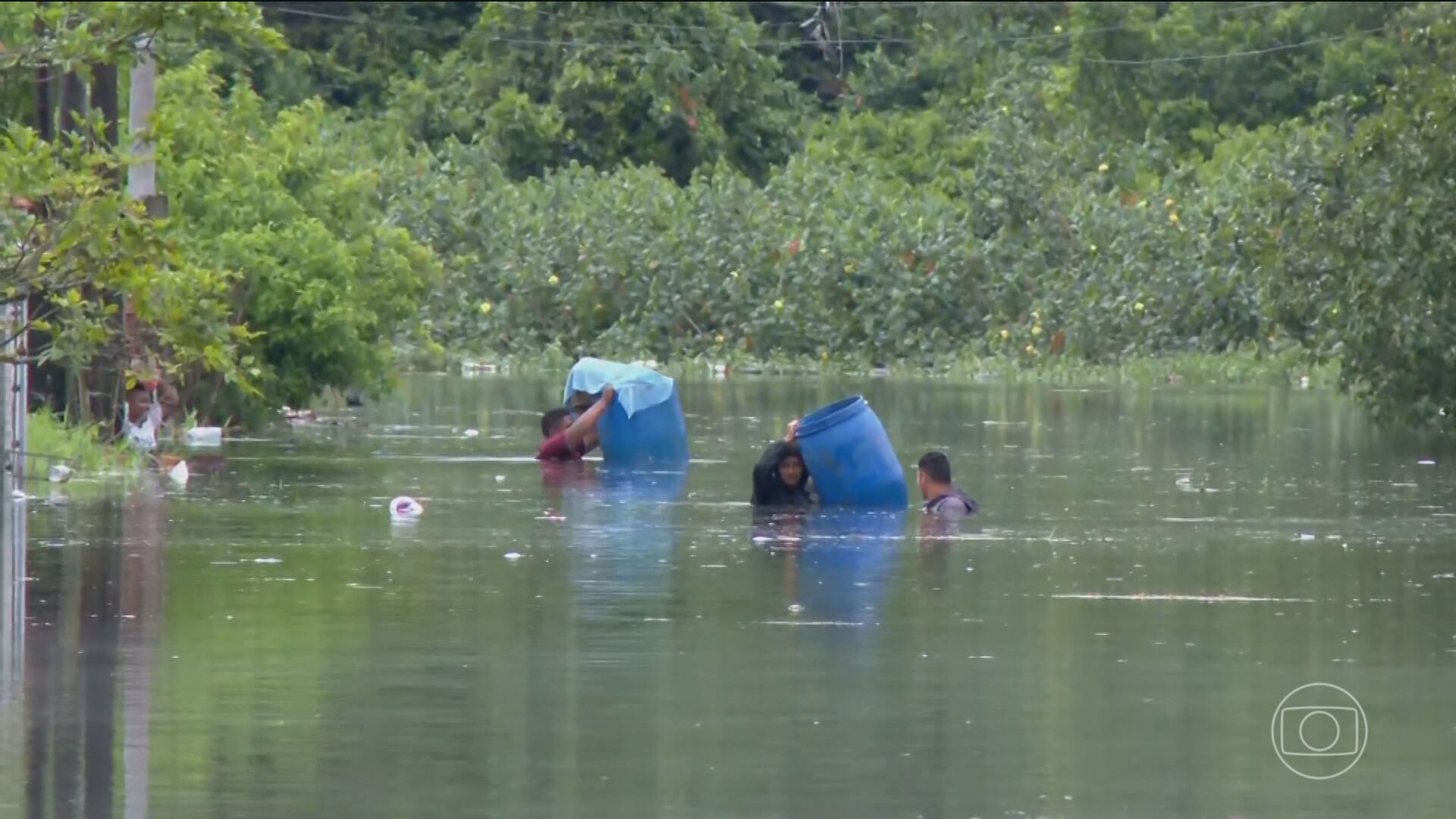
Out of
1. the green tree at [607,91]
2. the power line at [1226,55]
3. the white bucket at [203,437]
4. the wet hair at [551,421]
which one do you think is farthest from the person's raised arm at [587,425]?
the power line at [1226,55]

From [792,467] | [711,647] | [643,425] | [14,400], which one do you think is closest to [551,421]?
[643,425]

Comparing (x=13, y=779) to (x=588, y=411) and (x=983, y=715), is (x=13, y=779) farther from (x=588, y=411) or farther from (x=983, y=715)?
Answer: (x=588, y=411)

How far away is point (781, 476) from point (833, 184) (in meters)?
30.1

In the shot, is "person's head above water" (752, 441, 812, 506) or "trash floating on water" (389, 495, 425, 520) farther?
"person's head above water" (752, 441, 812, 506)

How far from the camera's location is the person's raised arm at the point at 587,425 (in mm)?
22906

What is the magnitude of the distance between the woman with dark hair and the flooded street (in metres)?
0.20

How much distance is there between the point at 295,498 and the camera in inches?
748

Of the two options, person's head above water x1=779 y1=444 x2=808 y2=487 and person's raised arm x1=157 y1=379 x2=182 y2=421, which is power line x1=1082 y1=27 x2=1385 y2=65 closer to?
person's raised arm x1=157 y1=379 x2=182 y2=421

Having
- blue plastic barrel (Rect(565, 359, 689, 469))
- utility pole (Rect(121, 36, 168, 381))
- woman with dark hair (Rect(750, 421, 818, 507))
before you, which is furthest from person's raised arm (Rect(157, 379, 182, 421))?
woman with dark hair (Rect(750, 421, 818, 507))

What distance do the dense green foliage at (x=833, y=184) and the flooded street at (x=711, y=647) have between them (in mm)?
5229

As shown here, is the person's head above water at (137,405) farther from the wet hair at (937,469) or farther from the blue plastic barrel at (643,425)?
the wet hair at (937,469)

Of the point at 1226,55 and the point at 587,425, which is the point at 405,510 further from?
the point at 1226,55

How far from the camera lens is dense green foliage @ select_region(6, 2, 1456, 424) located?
2666cm

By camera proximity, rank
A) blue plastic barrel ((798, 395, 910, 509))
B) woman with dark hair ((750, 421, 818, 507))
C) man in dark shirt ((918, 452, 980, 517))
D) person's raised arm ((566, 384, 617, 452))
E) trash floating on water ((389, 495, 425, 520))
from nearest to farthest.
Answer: trash floating on water ((389, 495, 425, 520)) → man in dark shirt ((918, 452, 980, 517)) → woman with dark hair ((750, 421, 818, 507)) → blue plastic barrel ((798, 395, 910, 509)) → person's raised arm ((566, 384, 617, 452))
